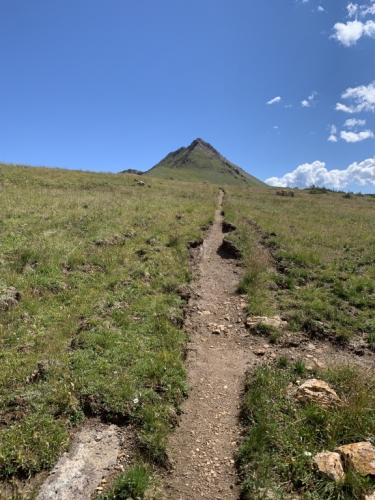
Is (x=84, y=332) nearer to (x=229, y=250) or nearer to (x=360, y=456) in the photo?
(x=360, y=456)

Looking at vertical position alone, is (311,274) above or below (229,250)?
below

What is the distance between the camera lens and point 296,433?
6910mm

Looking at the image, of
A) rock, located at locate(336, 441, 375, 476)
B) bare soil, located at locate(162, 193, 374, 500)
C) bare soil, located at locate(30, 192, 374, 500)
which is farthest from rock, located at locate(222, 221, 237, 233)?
rock, located at locate(336, 441, 375, 476)

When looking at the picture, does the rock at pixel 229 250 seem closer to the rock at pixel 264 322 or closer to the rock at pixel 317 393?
the rock at pixel 264 322

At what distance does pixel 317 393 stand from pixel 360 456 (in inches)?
66.7

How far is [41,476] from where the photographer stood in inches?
233

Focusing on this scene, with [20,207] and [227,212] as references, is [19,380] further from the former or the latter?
[227,212]

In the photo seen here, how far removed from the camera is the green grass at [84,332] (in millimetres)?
6980

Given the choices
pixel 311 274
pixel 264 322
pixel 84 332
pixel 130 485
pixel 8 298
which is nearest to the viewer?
pixel 130 485

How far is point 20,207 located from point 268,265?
585 inches

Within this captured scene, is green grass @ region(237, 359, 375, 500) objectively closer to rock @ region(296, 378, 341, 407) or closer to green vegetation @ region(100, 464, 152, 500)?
rock @ region(296, 378, 341, 407)

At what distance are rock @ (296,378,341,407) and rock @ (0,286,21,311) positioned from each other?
313 inches

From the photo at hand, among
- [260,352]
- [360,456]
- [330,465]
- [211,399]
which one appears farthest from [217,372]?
[360,456]

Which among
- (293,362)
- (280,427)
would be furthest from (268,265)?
(280,427)
